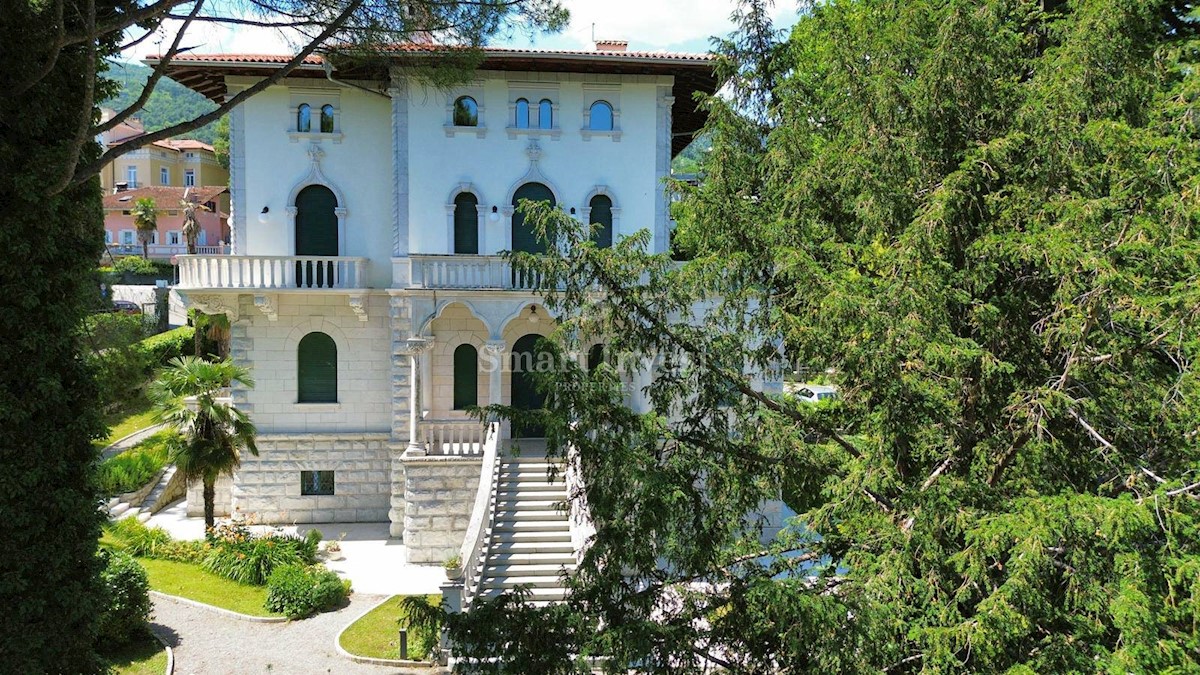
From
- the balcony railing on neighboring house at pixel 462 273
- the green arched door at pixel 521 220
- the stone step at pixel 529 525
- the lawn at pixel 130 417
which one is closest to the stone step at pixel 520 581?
the stone step at pixel 529 525

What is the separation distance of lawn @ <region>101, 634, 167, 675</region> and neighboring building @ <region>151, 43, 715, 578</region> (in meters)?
7.07

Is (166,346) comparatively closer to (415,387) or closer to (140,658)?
(415,387)

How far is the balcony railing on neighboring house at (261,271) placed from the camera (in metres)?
20.6

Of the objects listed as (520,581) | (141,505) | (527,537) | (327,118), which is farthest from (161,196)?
(520,581)

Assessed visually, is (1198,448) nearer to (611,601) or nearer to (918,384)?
(918,384)

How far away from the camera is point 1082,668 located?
6.92 meters

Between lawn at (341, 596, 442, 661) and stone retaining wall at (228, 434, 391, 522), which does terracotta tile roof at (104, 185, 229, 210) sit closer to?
stone retaining wall at (228, 434, 391, 522)

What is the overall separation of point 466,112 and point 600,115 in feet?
12.1

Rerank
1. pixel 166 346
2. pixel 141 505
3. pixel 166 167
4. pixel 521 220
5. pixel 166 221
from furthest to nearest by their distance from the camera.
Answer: pixel 166 167 < pixel 166 221 < pixel 166 346 < pixel 141 505 < pixel 521 220

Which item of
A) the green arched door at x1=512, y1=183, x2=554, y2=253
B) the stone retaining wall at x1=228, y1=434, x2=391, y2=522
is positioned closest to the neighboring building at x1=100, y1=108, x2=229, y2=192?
the stone retaining wall at x1=228, y1=434, x2=391, y2=522

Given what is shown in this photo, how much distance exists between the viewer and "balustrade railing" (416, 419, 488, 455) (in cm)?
1977

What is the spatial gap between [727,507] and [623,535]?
1.63m

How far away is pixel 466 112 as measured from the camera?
21328mm

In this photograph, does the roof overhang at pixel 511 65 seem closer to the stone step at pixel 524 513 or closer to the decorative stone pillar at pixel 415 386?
the decorative stone pillar at pixel 415 386
